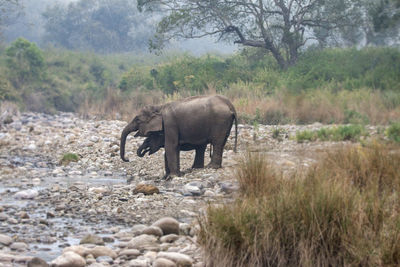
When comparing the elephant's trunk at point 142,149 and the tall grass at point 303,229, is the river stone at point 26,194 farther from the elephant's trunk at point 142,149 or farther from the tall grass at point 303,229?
the tall grass at point 303,229

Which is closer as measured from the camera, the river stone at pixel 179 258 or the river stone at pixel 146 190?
the river stone at pixel 179 258

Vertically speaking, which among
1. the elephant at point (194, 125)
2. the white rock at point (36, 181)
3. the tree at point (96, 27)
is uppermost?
the tree at point (96, 27)

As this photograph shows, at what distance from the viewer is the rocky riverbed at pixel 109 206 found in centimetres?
459

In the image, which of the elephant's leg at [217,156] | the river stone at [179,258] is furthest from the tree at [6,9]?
the river stone at [179,258]

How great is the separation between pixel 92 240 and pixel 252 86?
17.1 meters

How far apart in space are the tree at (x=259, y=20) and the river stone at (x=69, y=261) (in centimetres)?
2159

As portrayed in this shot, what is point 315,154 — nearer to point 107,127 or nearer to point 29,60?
point 107,127

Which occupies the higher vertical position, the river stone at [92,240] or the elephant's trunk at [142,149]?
the elephant's trunk at [142,149]

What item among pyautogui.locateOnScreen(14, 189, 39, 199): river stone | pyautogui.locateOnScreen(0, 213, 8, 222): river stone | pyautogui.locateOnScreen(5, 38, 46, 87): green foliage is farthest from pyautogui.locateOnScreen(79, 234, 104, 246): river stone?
pyautogui.locateOnScreen(5, 38, 46, 87): green foliage

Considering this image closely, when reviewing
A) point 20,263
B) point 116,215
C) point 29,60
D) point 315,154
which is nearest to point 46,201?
point 116,215

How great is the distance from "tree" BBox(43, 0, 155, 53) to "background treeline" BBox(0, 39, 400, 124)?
1038 inches

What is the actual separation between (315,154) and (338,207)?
2356 millimetres

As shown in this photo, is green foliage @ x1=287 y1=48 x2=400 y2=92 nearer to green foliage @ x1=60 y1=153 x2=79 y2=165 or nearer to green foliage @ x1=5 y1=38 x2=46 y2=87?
green foliage @ x1=60 y1=153 x2=79 y2=165

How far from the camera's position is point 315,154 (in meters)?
6.04
